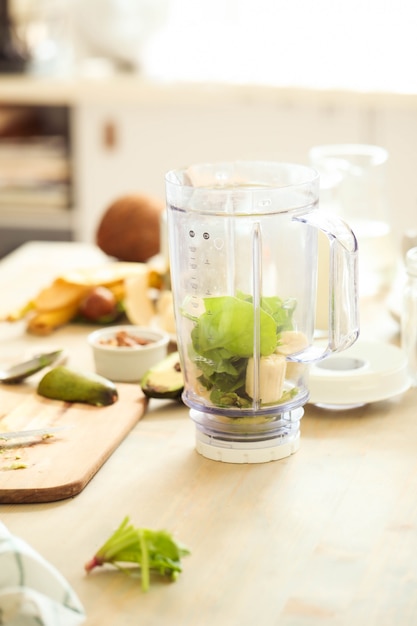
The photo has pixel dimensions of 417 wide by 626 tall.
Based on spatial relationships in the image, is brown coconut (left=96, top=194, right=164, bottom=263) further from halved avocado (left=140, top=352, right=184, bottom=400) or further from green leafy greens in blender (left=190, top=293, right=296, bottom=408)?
green leafy greens in blender (left=190, top=293, right=296, bottom=408)

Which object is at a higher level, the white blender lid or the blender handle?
the blender handle

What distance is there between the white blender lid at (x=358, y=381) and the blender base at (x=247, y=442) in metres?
0.11

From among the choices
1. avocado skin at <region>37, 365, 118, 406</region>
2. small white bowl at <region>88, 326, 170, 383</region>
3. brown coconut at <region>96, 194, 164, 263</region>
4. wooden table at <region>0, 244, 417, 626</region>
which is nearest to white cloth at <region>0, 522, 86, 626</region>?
wooden table at <region>0, 244, 417, 626</region>

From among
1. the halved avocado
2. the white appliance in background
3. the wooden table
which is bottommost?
the wooden table

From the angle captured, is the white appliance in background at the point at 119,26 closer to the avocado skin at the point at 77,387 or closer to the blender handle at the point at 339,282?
the avocado skin at the point at 77,387

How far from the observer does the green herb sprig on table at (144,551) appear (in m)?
0.81

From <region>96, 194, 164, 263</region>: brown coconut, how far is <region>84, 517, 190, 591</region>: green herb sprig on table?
951 millimetres

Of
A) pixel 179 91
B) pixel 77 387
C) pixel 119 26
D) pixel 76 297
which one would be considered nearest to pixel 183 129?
pixel 179 91

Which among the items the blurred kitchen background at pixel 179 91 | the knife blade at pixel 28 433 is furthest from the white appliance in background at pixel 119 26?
the knife blade at pixel 28 433

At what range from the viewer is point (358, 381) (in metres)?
1.15

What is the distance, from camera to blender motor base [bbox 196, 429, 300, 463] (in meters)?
1.02

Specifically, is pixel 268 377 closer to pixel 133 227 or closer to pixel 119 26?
pixel 133 227

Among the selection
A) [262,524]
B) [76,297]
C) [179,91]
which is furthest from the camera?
[179,91]

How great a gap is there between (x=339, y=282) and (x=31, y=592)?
1.43ft
